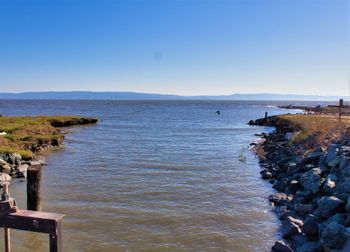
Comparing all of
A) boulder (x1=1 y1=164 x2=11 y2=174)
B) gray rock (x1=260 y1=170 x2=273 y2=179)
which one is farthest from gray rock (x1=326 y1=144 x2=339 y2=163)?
boulder (x1=1 y1=164 x2=11 y2=174)

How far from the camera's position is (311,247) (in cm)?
967

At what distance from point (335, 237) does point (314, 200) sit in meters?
5.12

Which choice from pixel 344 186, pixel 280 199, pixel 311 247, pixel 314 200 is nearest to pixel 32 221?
pixel 311 247

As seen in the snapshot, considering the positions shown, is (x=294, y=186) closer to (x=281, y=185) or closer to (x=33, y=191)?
(x=281, y=185)

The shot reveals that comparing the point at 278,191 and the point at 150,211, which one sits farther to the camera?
the point at 278,191

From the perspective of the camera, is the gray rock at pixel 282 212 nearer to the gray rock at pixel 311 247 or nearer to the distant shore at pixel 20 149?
the gray rock at pixel 311 247

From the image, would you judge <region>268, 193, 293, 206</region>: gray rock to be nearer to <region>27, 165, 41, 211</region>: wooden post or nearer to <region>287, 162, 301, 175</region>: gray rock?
<region>287, 162, 301, 175</region>: gray rock

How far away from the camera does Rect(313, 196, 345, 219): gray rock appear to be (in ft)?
37.2

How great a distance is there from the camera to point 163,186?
18.6m

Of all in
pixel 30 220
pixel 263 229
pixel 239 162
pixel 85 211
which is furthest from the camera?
pixel 239 162

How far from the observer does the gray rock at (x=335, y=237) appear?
8688 millimetres

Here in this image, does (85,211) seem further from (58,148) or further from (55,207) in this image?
(58,148)

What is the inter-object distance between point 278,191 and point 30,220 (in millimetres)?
14148

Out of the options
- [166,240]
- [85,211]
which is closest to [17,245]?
[85,211]
